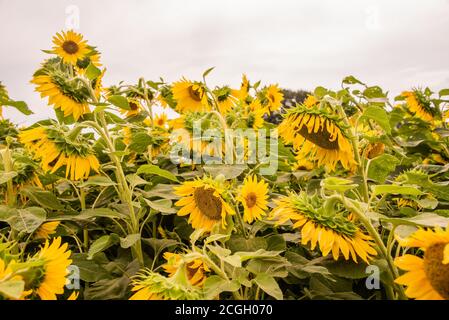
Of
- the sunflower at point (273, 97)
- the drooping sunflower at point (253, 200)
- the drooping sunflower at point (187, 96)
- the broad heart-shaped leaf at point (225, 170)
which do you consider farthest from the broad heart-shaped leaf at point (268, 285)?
the sunflower at point (273, 97)

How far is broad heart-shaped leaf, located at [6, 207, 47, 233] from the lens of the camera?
1.19m

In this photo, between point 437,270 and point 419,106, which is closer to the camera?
point 437,270

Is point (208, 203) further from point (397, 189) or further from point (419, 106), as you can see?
point (419, 106)

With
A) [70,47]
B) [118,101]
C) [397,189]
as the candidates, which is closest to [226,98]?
[70,47]

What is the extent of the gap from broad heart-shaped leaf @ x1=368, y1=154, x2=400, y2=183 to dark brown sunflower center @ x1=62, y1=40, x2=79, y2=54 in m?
1.52

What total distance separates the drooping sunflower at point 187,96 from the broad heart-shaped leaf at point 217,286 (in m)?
1.28

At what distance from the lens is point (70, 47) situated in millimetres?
2115

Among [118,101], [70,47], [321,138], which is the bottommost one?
[321,138]

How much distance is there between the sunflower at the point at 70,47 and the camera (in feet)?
6.73

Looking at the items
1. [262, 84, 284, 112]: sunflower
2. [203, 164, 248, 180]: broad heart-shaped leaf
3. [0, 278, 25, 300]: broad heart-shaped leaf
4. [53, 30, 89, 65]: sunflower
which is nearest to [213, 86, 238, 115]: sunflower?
[262, 84, 284, 112]: sunflower

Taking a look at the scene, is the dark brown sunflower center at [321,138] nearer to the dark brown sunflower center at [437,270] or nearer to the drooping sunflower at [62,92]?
the dark brown sunflower center at [437,270]

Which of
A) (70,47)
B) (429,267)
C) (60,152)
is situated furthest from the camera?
(70,47)

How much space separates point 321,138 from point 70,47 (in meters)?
1.40
